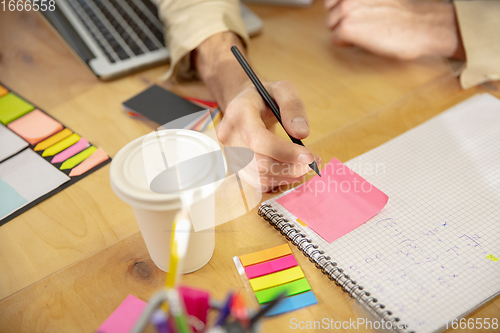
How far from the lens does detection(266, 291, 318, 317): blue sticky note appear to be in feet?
1.45

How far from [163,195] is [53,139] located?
0.41m

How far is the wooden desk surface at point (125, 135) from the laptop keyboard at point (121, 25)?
0.07 metres

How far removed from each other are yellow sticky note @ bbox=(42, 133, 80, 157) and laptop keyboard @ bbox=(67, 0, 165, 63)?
0.74 feet

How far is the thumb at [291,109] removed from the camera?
0.53 meters

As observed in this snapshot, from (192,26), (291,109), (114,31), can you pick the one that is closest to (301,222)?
(291,109)

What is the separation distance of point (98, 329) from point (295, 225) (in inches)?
10.9

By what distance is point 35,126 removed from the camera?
70cm

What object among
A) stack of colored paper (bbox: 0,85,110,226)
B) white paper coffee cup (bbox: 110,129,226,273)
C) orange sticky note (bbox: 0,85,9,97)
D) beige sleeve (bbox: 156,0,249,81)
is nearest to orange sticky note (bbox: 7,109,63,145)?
stack of colored paper (bbox: 0,85,110,226)

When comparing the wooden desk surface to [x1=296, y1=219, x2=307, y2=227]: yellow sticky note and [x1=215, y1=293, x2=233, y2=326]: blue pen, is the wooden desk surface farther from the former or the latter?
[x1=215, y1=293, x2=233, y2=326]: blue pen

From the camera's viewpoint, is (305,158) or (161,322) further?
(305,158)

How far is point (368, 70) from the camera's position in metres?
0.84

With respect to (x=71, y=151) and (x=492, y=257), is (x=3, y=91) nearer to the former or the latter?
(x=71, y=151)

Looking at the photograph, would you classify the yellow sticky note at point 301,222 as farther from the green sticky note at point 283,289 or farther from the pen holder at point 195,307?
the pen holder at point 195,307

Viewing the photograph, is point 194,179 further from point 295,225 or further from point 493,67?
point 493,67
